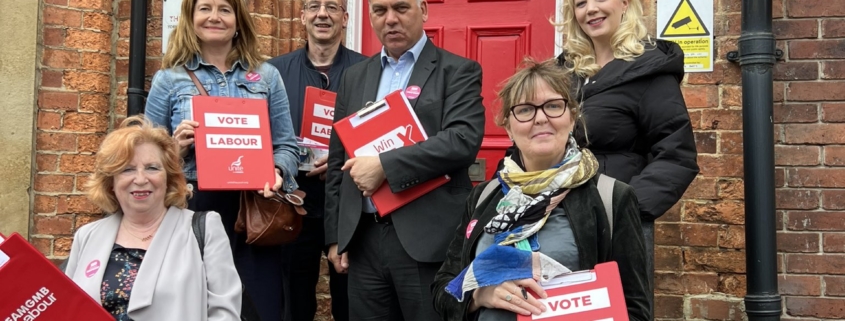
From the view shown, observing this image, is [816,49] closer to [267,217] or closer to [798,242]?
[798,242]

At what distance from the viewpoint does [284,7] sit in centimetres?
568

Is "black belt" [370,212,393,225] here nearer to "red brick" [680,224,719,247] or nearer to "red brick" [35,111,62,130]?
"red brick" [680,224,719,247]

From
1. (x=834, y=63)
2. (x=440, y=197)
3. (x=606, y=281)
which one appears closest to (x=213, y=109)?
(x=440, y=197)

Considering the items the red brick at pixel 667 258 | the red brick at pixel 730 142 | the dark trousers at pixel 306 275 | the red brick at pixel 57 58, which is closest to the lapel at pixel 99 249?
the dark trousers at pixel 306 275

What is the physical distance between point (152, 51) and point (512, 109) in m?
3.38

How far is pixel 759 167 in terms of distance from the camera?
4.55 m

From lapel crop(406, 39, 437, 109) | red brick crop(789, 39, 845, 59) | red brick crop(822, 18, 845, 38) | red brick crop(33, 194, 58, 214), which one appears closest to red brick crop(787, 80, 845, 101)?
red brick crop(789, 39, 845, 59)

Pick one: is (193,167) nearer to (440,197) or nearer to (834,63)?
(440,197)

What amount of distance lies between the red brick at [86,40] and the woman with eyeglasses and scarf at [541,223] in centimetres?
342

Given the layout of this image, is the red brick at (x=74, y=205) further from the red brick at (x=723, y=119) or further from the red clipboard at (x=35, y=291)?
the red brick at (x=723, y=119)

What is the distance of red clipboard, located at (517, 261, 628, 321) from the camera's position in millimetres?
2566

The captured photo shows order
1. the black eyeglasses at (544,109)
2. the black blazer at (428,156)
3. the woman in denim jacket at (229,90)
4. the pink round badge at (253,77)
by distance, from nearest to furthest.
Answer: the black eyeglasses at (544,109) → the black blazer at (428,156) → the woman in denim jacket at (229,90) → the pink round badge at (253,77)

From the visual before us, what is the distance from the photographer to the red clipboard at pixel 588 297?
2.57m

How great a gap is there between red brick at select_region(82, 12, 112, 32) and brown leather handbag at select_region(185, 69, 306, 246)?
6.72 ft
